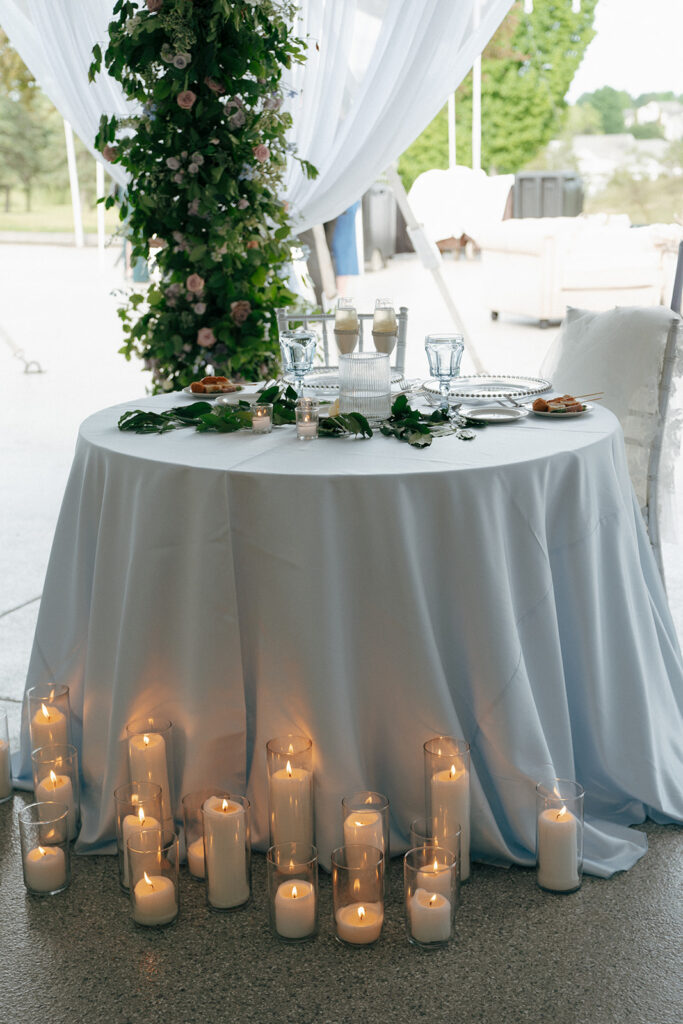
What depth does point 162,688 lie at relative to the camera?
6.30ft

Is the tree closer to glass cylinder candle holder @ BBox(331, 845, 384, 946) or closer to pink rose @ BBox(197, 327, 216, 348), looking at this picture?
pink rose @ BBox(197, 327, 216, 348)

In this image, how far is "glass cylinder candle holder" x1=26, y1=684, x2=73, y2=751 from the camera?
6.75ft

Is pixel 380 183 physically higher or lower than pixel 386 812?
higher

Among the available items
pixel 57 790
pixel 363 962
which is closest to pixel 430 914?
pixel 363 962

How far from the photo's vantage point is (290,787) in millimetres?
1782

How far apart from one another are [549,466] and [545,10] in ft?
58.2

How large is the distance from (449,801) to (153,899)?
515 mm

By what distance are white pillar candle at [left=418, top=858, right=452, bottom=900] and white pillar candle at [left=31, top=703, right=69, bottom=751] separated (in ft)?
2.71

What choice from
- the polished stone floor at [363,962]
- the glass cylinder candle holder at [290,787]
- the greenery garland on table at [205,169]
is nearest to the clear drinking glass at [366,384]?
the glass cylinder candle holder at [290,787]

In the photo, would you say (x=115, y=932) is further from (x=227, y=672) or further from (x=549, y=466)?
(x=549, y=466)

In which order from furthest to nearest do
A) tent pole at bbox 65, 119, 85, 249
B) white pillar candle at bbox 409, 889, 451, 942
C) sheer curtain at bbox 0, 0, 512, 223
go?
tent pole at bbox 65, 119, 85, 249, sheer curtain at bbox 0, 0, 512, 223, white pillar candle at bbox 409, 889, 451, 942

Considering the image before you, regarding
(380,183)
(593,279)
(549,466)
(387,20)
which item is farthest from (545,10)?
(549,466)

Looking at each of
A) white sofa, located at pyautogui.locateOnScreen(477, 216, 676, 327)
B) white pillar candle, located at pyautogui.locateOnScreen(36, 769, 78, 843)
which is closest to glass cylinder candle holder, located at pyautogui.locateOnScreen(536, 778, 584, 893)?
white pillar candle, located at pyautogui.locateOnScreen(36, 769, 78, 843)

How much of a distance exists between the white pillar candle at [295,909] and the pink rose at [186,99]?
7.42 ft
